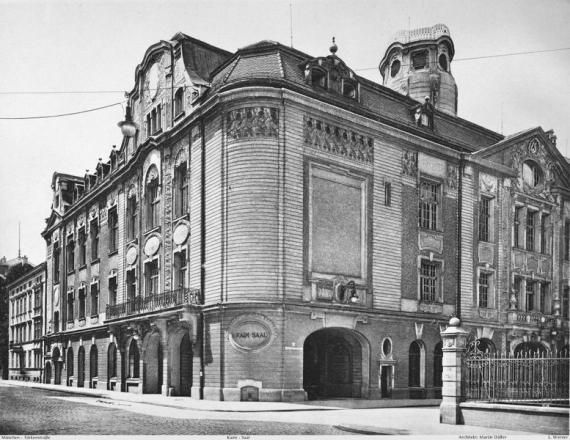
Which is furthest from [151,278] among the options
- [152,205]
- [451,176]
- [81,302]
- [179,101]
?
[451,176]

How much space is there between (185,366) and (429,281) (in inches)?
455

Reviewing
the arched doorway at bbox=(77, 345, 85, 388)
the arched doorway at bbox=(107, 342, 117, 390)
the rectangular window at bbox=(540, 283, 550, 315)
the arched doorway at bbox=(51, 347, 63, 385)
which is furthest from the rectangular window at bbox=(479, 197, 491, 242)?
the arched doorway at bbox=(51, 347, 63, 385)

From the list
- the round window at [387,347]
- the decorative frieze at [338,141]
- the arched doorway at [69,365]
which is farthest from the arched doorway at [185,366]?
the arched doorway at [69,365]

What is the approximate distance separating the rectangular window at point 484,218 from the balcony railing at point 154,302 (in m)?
15.1

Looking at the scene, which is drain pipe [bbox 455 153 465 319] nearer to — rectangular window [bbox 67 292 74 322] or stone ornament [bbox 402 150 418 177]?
stone ornament [bbox 402 150 418 177]

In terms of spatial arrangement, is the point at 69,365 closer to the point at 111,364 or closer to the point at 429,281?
the point at 111,364

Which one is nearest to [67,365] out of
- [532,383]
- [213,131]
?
[213,131]

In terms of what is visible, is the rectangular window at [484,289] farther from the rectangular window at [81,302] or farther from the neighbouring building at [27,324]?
the neighbouring building at [27,324]

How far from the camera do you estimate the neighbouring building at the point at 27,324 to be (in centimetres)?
5719

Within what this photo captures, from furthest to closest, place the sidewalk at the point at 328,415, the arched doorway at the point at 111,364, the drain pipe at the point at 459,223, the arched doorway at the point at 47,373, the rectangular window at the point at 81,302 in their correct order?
the arched doorway at the point at 47,373, the rectangular window at the point at 81,302, the arched doorway at the point at 111,364, the drain pipe at the point at 459,223, the sidewalk at the point at 328,415

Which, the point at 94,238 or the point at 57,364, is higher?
the point at 94,238

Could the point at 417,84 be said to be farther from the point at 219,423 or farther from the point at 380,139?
the point at 219,423

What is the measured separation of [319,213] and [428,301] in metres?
7.67

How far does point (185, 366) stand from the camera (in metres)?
30.0
